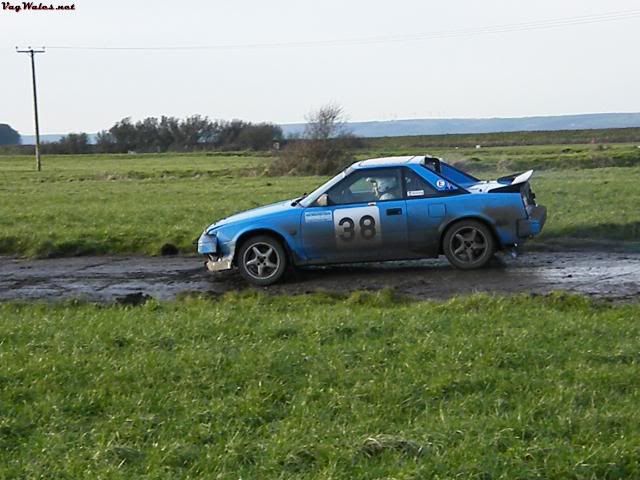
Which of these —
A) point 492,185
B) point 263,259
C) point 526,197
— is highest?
point 492,185

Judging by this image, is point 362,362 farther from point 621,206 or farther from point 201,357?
point 621,206

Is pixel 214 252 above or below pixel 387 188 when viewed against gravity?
below

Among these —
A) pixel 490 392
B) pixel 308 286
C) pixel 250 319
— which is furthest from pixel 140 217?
pixel 490 392

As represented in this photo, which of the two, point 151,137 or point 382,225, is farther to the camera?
point 151,137

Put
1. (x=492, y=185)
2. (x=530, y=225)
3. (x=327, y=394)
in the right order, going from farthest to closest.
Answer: (x=492, y=185) < (x=530, y=225) < (x=327, y=394)

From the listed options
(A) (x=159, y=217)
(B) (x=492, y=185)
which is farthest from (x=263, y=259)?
(A) (x=159, y=217)

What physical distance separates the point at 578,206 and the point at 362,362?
442 inches

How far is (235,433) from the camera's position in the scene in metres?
4.96

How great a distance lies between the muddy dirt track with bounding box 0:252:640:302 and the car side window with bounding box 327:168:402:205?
103 cm

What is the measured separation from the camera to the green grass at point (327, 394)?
4523mm

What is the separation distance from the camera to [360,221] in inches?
430

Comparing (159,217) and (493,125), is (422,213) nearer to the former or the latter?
(159,217)

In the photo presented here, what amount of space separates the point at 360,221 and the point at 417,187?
86 centimetres

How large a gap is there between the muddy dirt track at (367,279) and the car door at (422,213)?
0.40 m
